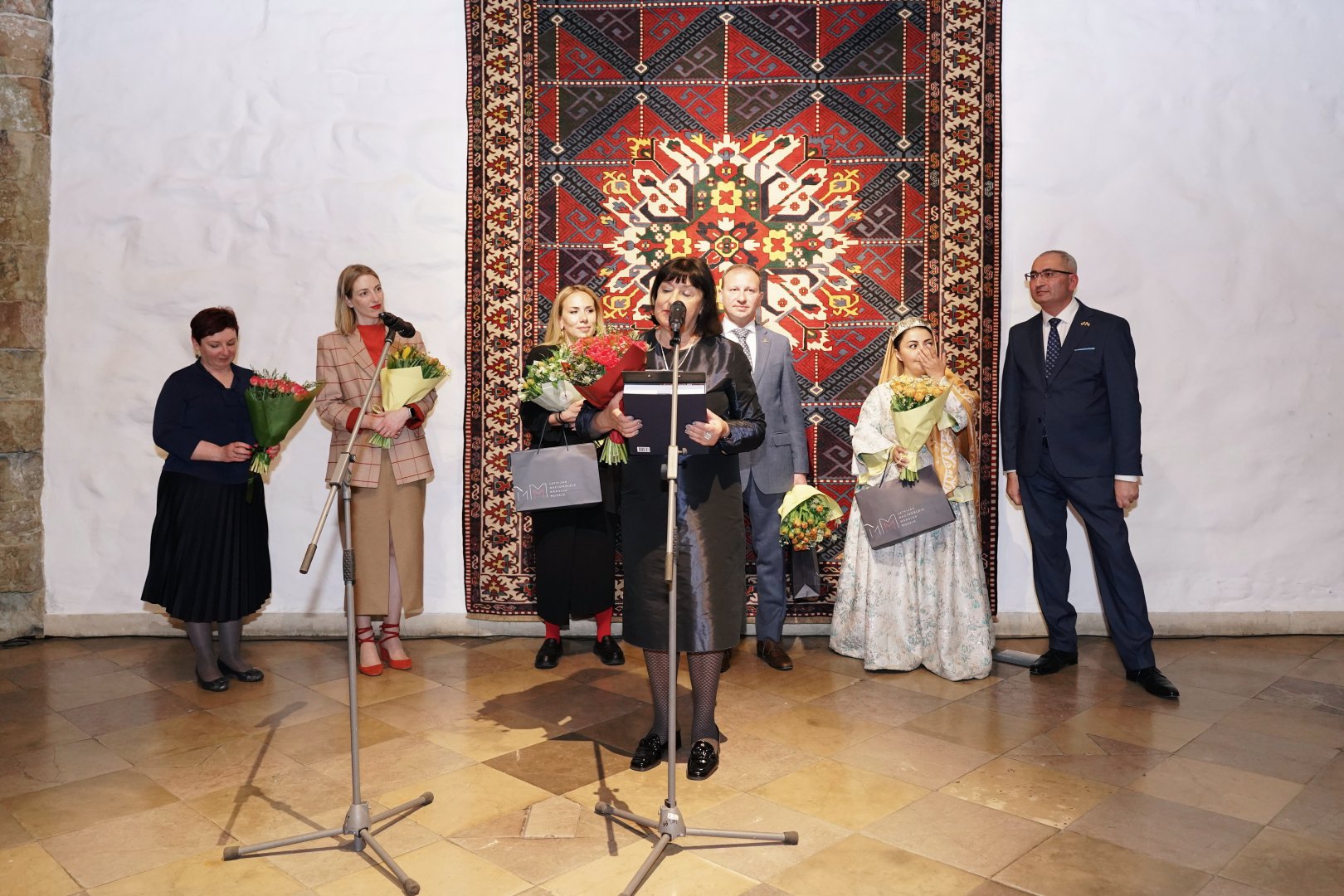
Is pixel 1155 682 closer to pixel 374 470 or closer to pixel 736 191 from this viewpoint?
pixel 736 191

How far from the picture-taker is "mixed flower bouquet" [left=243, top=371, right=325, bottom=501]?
4.29m

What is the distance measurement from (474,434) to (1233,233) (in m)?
4.00

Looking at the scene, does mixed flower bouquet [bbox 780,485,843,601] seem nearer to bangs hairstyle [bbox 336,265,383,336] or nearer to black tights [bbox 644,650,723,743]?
black tights [bbox 644,650,723,743]

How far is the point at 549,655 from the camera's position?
482cm

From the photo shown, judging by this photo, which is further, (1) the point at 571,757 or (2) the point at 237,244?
(2) the point at 237,244

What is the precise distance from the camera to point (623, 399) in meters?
3.09

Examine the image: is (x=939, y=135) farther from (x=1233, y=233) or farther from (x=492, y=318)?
(x=492, y=318)

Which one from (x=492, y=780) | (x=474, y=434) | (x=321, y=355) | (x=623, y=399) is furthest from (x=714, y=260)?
(x=492, y=780)

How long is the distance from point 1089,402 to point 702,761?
2.37 m

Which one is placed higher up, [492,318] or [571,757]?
[492,318]

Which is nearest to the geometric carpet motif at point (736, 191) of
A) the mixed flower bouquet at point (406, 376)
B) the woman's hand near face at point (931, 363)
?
the woman's hand near face at point (931, 363)

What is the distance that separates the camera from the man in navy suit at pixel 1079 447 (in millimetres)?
4484

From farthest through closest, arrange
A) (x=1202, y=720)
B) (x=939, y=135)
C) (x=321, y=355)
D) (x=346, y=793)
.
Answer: (x=939, y=135) → (x=321, y=355) → (x=1202, y=720) → (x=346, y=793)

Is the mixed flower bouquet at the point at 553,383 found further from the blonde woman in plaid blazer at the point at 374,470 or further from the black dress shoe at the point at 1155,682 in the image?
the black dress shoe at the point at 1155,682
